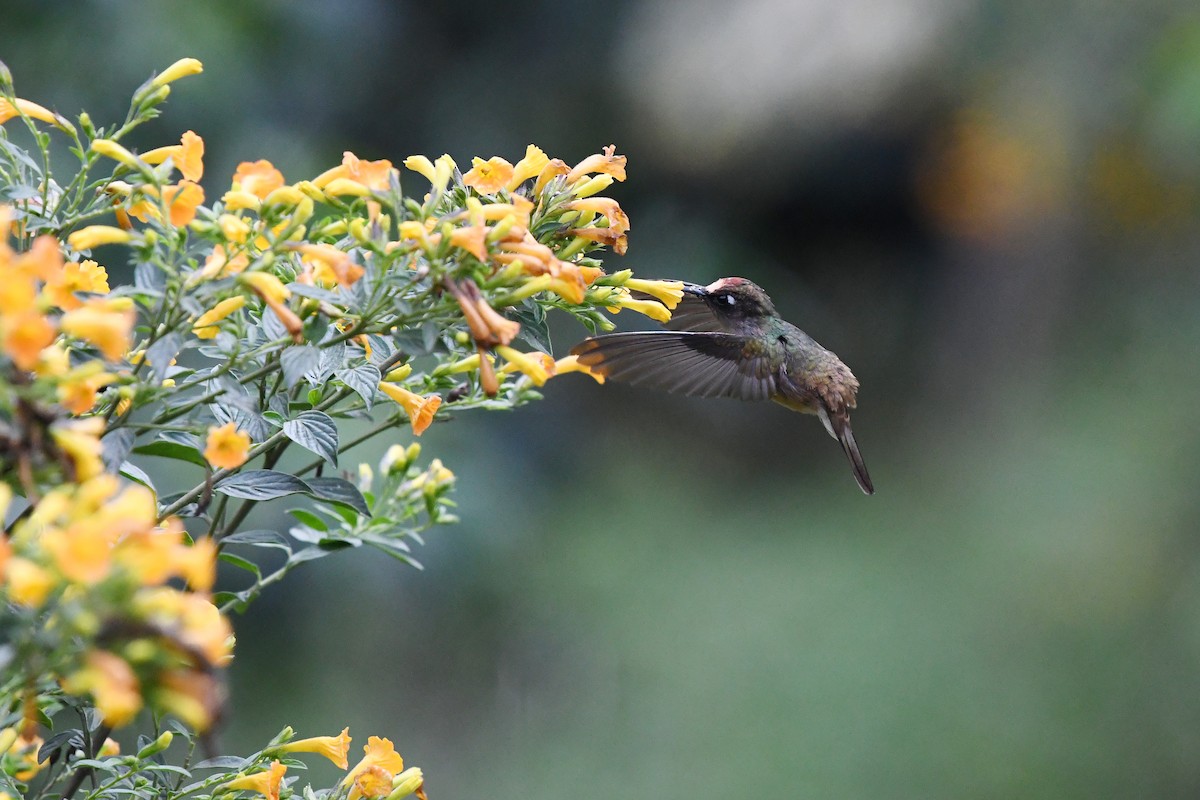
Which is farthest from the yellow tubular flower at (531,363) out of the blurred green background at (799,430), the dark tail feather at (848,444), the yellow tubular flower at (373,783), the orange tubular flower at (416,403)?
the blurred green background at (799,430)

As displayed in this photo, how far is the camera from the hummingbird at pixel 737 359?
90.7 inches

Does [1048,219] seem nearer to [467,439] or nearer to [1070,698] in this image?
[1070,698]

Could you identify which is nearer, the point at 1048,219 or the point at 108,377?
the point at 108,377

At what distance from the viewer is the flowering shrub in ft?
2.94

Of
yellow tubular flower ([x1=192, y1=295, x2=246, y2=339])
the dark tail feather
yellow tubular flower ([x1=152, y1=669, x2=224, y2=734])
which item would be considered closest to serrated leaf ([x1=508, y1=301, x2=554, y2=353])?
yellow tubular flower ([x1=192, y1=295, x2=246, y2=339])

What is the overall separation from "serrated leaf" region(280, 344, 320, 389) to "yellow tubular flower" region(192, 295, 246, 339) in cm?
7

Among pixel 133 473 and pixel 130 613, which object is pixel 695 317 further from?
pixel 130 613

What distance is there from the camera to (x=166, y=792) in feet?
4.65

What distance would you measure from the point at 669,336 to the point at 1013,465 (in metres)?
6.88

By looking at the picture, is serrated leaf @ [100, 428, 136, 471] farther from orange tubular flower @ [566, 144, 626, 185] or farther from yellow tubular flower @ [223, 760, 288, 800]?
orange tubular flower @ [566, 144, 626, 185]

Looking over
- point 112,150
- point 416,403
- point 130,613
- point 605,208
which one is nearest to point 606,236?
point 605,208

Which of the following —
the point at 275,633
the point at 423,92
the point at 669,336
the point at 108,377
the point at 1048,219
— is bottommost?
the point at 275,633

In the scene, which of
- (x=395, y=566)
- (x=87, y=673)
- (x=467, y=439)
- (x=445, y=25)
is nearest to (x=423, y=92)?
(x=445, y=25)

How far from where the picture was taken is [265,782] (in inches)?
56.8
